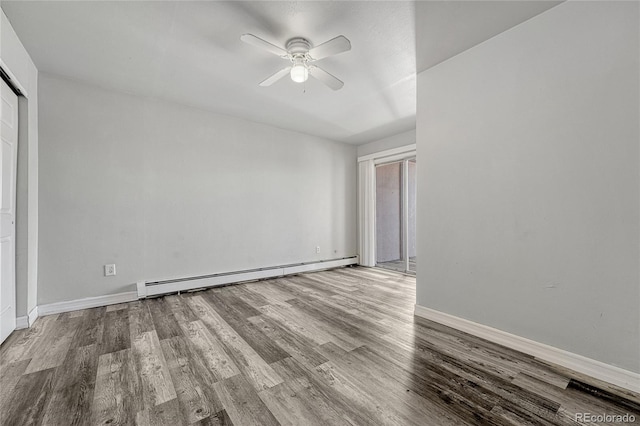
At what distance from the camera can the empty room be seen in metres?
1.50

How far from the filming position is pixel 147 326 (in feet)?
7.66

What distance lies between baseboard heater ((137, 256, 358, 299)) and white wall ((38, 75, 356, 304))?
0.11m

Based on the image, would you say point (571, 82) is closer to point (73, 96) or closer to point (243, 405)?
point (243, 405)

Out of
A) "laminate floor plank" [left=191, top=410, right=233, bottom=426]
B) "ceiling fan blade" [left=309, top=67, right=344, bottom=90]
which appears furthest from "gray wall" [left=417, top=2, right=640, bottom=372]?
"laminate floor plank" [left=191, top=410, right=233, bottom=426]

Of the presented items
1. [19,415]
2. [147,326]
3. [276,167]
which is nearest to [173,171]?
[276,167]

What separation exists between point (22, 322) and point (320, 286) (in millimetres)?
3022

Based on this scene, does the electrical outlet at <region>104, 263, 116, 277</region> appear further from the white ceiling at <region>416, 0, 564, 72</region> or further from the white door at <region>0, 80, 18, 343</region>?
the white ceiling at <region>416, 0, 564, 72</region>

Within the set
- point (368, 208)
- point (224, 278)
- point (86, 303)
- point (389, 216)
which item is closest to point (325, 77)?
point (224, 278)

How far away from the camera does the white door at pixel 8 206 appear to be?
2008mm

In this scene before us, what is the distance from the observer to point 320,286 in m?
3.68

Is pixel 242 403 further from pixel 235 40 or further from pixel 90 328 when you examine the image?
pixel 235 40

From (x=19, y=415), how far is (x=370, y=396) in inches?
71.8

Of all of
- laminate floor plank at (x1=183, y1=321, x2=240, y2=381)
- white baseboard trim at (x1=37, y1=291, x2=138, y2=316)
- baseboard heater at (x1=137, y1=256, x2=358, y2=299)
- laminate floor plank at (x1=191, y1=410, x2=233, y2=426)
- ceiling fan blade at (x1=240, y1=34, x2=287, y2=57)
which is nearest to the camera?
laminate floor plank at (x1=191, y1=410, x2=233, y2=426)

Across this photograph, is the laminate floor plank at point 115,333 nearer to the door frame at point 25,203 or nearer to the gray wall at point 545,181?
the door frame at point 25,203
